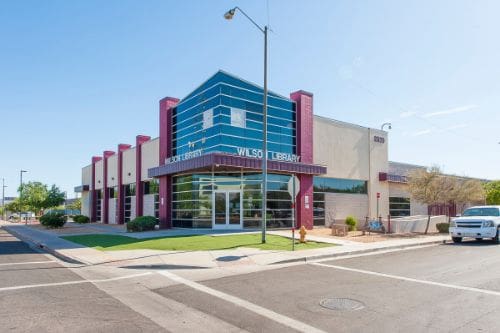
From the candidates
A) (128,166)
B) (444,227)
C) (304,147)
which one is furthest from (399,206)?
(128,166)

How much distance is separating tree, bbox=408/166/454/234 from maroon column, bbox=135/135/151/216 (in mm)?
20948

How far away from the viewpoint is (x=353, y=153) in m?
30.9

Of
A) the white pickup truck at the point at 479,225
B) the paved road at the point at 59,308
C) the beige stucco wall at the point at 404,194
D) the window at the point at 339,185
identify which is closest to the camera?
the paved road at the point at 59,308

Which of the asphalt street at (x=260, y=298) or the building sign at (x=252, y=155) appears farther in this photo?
the building sign at (x=252, y=155)

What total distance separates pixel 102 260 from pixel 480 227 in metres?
16.6

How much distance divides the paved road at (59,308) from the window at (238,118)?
1424cm

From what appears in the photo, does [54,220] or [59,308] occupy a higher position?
[59,308]

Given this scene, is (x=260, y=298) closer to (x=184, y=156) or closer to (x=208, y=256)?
(x=208, y=256)

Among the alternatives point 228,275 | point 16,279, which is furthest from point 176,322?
point 16,279

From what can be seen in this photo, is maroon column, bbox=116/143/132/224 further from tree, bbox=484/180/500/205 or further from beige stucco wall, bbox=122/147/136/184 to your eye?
tree, bbox=484/180/500/205

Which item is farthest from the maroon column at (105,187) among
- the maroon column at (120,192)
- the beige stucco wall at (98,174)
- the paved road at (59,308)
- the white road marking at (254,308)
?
the white road marking at (254,308)

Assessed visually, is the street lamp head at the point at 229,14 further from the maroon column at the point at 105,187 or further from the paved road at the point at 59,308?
the maroon column at the point at 105,187

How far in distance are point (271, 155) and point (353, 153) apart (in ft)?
29.4

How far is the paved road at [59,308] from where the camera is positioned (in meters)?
6.15
